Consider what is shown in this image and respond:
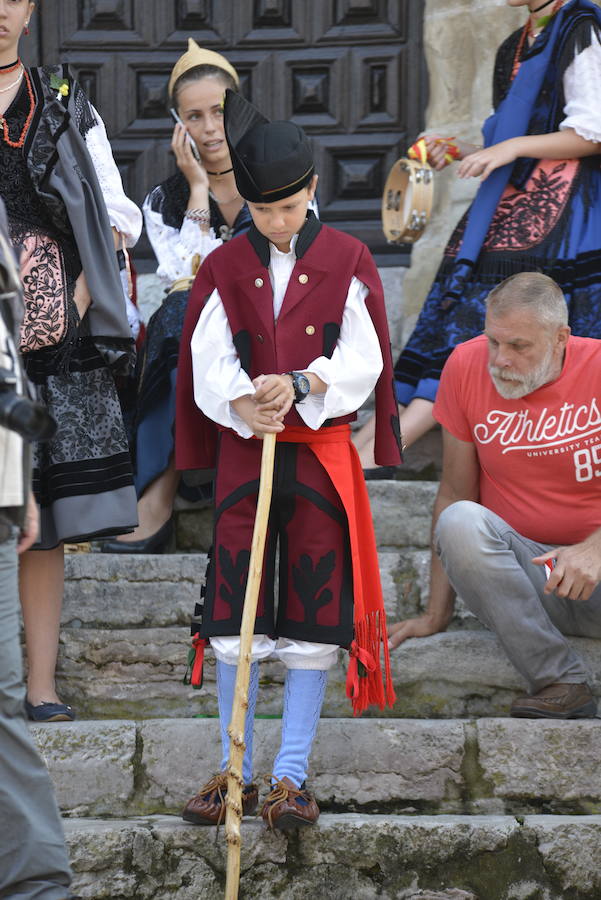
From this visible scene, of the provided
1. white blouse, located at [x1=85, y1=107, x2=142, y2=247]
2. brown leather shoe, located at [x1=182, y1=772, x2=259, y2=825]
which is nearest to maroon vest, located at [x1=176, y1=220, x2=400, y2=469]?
white blouse, located at [x1=85, y1=107, x2=142, y2=247]

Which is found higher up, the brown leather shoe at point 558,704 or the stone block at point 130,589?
the stone block at point 130,589

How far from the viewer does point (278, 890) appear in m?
3.19

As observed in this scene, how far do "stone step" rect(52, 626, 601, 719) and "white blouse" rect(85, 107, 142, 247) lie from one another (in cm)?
114

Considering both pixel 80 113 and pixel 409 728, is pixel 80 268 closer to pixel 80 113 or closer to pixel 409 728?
pixel 80 113

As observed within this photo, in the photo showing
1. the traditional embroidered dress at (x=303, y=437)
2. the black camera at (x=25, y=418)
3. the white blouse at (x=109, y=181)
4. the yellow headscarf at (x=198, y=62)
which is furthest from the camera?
the yellow headscarf at (x=198, y=62)

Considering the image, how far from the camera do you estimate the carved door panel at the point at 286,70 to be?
19.8 feet

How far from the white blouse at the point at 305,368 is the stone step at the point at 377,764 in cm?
83

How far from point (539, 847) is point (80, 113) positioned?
2.19 metres

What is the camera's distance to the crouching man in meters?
3.58

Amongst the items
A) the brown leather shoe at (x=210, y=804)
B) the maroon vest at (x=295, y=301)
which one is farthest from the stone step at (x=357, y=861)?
the maroon vest at (x=295, y=301)

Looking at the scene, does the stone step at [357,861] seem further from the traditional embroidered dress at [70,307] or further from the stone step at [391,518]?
the stone step at [391,518]

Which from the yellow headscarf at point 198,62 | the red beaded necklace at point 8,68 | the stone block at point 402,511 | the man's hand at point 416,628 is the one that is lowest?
the man's hand at point 416,628

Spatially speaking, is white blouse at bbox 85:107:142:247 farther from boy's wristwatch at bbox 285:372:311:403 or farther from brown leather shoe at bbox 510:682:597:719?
brown leather shoe at bbox 510:682:597:719

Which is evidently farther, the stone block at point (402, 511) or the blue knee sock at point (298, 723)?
the stone block at point (402, 511)
